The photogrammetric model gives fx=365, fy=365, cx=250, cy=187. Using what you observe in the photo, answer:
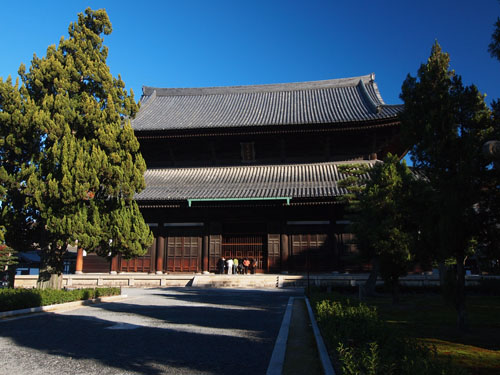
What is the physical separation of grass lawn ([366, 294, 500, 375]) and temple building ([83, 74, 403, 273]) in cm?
961

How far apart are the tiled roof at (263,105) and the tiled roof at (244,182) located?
2957mm

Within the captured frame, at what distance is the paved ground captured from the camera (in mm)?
4805

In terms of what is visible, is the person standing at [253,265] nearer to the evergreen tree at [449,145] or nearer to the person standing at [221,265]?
the person standing at [221,265]

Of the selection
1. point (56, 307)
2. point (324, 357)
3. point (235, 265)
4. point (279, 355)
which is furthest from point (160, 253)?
point (324, 357)

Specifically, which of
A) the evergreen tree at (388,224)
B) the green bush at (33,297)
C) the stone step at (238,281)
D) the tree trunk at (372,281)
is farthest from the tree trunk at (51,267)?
the tree trunk at (372,281)

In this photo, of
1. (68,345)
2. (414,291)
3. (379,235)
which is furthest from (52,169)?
(414,291)

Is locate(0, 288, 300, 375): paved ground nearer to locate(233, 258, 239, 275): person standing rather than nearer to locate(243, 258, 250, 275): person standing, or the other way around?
locate(233, 258, 239, 275): person standing

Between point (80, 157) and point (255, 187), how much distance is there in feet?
41.0

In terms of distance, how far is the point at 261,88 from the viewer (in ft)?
106

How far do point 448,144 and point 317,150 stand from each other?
16960mm

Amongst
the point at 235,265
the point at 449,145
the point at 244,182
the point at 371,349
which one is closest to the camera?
the point at 371,349

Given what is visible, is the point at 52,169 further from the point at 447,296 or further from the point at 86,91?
the point at 447,296

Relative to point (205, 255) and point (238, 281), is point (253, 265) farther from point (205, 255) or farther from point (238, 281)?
point (205, 255)

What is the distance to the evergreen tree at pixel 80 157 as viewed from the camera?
35.4 ft
